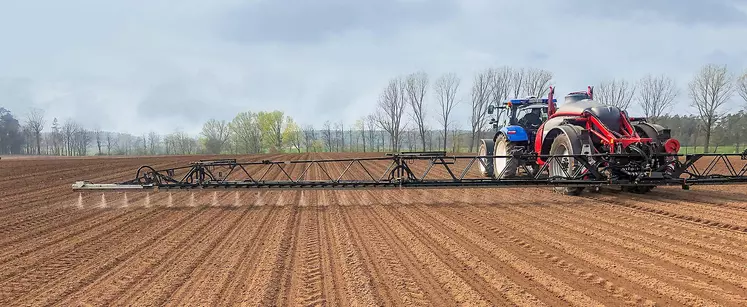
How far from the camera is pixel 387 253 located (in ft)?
16.4

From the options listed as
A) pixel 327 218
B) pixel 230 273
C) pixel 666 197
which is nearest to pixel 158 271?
pixel 230 273

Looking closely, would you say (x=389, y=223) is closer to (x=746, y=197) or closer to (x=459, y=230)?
(x=459, y=230)

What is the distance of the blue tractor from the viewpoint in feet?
35.2

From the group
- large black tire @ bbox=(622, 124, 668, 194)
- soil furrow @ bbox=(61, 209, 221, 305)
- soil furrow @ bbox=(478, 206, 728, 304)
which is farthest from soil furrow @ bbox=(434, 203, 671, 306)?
large black tire @ bbox=(622, 124, 668, 194)

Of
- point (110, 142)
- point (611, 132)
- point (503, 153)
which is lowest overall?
point (503, 153)

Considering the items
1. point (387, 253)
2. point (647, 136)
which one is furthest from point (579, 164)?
point (387, 253)

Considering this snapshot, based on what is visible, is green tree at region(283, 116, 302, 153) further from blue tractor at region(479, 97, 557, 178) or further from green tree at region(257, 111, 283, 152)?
blue tractor at region(479, 97, 557, 178)

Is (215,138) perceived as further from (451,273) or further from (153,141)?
(451,273)

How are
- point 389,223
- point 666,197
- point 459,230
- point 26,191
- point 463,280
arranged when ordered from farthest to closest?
point 26,191, point 666,197, point 389,223, point 459,230, point 463,280

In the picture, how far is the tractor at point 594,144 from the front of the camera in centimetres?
780

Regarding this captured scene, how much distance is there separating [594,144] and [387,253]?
611cm

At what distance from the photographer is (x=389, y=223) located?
6750 mm

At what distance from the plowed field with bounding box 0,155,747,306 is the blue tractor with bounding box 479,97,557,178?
2.31 meters

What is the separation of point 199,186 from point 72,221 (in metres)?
2.20
